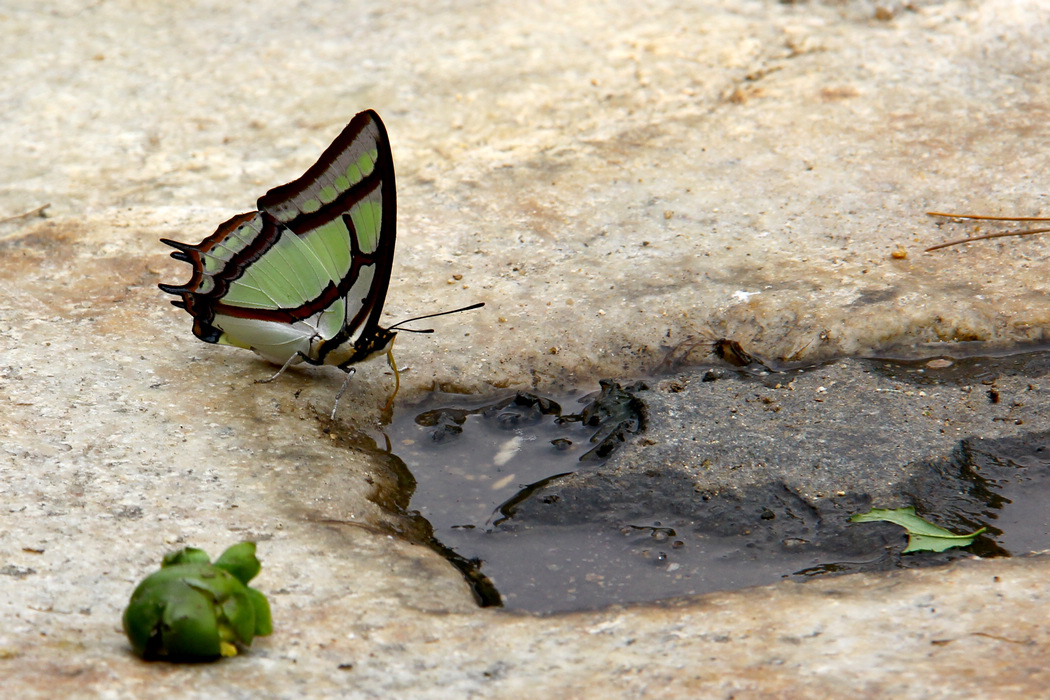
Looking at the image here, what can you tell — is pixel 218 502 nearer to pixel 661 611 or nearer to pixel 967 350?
pixel 661 611

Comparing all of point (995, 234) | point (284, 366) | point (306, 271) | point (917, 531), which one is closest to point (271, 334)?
point (284, 366)

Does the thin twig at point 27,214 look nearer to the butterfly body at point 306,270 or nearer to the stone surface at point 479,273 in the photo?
the stone surface at point 479,273

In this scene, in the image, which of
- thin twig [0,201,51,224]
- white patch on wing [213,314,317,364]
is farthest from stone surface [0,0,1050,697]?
white patch on wing [213,314,317,364]

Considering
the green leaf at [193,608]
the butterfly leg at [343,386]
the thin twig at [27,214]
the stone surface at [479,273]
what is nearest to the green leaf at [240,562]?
the green leaf at [193,608]

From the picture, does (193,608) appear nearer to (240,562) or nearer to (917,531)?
(240,562)

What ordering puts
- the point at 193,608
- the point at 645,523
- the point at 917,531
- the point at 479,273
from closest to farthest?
the point at 193,608 < the point at 917,531 < the point at 645,523 < the point at 479,273

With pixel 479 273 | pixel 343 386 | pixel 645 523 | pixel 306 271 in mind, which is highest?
pixel 306 271

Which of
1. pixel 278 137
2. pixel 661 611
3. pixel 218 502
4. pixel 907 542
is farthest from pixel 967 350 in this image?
pixel 278 137

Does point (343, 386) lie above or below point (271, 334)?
below
